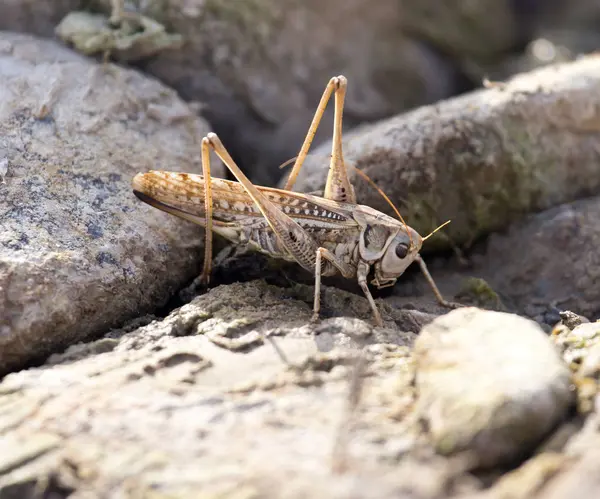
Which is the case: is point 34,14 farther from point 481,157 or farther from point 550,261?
point 550,261

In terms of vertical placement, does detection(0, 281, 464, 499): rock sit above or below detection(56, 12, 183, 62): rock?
below

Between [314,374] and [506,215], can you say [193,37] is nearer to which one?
[506,215]

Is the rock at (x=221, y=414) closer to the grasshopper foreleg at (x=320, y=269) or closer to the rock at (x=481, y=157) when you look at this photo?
the grasshopper foreleg at (x=320, y=269)

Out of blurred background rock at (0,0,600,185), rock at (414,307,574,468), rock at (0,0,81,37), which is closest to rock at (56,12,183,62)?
blurred background rock at (0,0,600,185)

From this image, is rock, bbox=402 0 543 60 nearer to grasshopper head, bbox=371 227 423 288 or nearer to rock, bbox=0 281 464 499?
grasshopper head, bbox=371 227 423 288

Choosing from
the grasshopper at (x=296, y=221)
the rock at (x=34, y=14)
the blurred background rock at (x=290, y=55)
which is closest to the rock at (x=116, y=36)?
the blurred background rock at (x=290, y=55)
